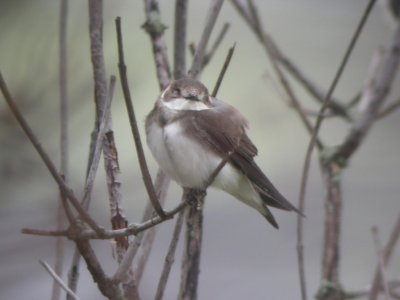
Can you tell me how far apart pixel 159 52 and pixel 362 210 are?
3.23 meters

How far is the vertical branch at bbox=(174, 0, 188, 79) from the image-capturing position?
209 cm

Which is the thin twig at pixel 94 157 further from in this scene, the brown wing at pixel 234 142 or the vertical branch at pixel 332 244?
the vertical branch at pixel 332 244

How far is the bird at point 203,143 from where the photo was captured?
6.81 ft

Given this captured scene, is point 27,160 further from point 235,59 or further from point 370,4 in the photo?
point 235,59

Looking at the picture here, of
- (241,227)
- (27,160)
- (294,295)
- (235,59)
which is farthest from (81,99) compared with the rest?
(235,59)

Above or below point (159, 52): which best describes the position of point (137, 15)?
above

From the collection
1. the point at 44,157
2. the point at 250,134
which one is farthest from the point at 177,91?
the point at 250,134

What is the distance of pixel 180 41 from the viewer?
2121mm

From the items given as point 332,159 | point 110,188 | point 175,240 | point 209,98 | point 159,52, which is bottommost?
point 175,240

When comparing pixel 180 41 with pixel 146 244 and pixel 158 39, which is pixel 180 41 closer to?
pixel 158 39

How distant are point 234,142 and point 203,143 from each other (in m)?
0.08

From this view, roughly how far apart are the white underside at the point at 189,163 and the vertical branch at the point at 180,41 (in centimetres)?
13

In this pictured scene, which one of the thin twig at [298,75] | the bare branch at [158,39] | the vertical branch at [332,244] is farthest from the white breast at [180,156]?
the thin twig at [298,75]

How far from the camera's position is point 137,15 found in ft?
17.7
